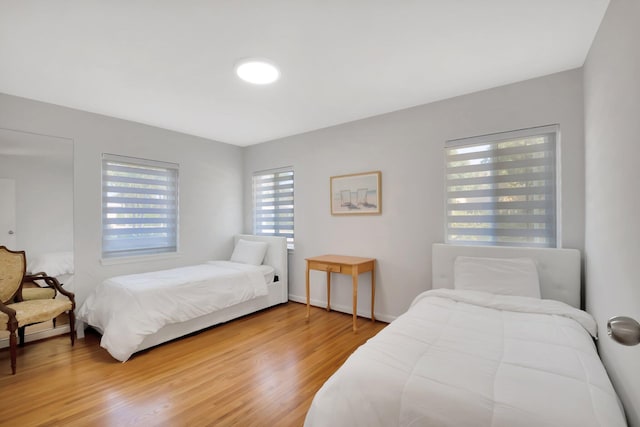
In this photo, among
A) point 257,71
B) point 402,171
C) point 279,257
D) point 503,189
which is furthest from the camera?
point 279,257

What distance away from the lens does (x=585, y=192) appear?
92.6 inches

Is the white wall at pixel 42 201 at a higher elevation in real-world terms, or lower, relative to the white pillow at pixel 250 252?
higher

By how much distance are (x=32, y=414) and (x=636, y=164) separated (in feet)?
11.8

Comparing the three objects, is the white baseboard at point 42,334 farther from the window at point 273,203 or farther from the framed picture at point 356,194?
the framed picture at point 356,194

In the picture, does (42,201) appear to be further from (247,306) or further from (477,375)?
(477,375)

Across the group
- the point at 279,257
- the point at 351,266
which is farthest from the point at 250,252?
the point at 351,266

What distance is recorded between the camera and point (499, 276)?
246 cm

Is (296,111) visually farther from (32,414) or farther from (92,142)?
(32,414)

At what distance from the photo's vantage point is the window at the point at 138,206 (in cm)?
354

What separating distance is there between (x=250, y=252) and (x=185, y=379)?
2132 mm

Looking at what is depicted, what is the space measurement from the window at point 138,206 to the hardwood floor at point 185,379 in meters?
1.08

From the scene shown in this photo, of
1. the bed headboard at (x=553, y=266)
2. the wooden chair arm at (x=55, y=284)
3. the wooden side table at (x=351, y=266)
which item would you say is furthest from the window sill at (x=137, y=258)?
the bed headboard at (x=553, y=266)

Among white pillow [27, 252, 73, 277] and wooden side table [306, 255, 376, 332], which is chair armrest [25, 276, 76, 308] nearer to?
white pillow [27, 252, 73, 277]

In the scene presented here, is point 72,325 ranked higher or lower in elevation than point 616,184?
lower
